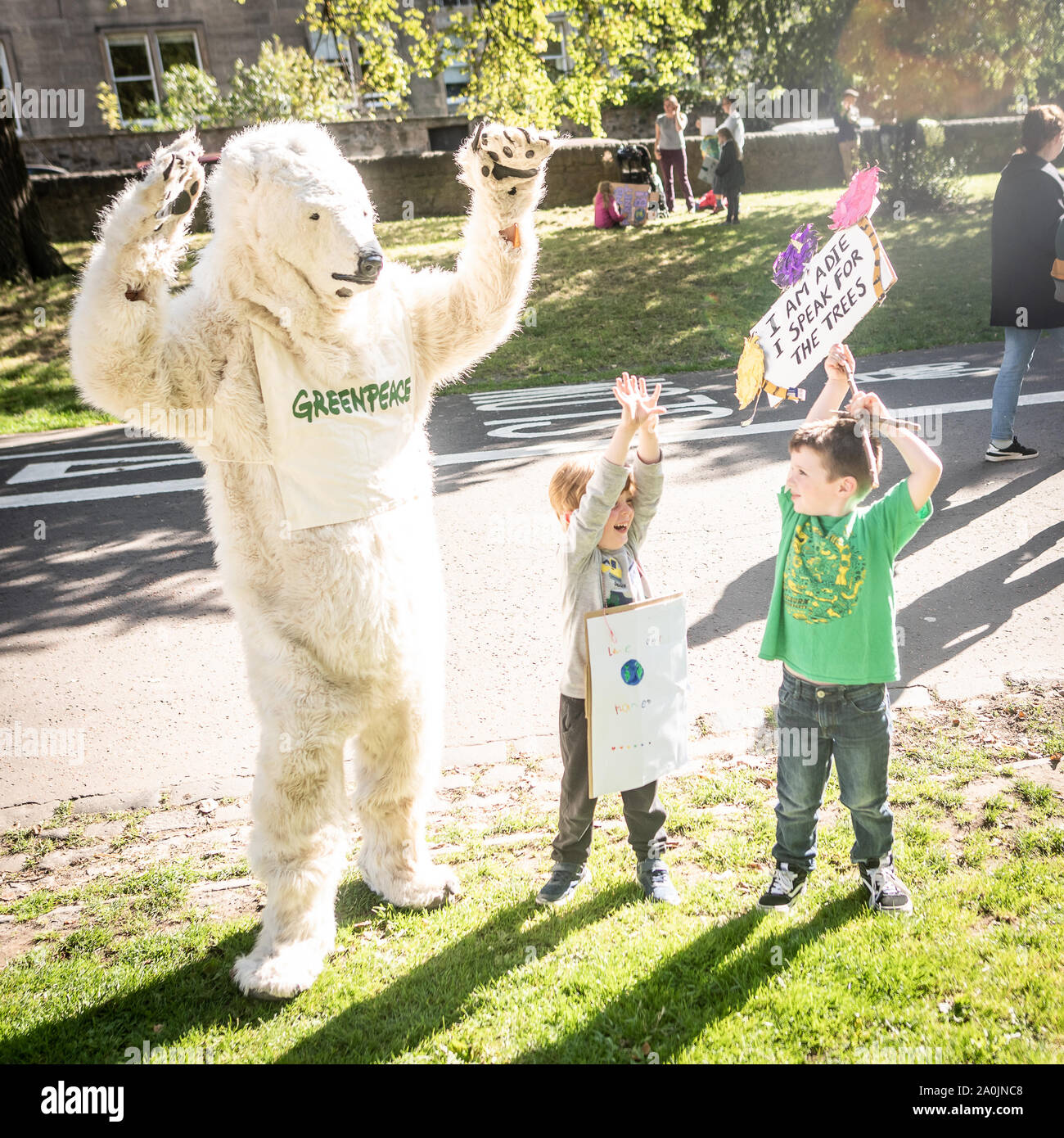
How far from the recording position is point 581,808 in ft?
10.2

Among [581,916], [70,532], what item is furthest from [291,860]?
[70,532]

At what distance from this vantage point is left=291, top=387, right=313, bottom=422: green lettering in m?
2.80

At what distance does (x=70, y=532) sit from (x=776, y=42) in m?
23.7

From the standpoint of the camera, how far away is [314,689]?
2842mm

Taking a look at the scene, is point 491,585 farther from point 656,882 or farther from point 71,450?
point 71,450

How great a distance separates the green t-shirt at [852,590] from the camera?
2.82 m

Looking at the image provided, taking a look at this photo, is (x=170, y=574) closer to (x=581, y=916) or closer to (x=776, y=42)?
(x=581, y=916)

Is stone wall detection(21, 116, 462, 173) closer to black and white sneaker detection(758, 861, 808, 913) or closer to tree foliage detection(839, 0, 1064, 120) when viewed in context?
tree foliage detection(839, 0, 1064, 120)

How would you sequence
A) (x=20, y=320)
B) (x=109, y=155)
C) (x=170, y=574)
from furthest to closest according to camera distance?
(x=109, y=155), (x=20, y=320), (x=170, y=574)

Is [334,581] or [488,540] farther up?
[334,581]

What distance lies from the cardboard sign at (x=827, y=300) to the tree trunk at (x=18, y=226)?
13.4 m

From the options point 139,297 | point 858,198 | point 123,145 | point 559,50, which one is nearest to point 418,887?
point 139,297

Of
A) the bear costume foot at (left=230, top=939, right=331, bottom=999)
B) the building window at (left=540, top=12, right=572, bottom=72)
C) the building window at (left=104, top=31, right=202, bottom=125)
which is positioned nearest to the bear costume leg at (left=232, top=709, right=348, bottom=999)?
the bear costume foot at (left=230, top=939, right=331, bottom=999)

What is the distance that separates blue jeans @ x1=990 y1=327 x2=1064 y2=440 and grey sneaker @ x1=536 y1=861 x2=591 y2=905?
208 inches
